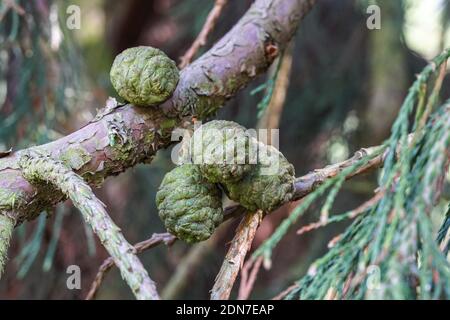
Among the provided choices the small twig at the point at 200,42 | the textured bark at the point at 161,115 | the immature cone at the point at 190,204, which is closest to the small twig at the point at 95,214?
the textured bark at the point at 161,115

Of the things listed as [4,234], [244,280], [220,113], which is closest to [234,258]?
[244,280]

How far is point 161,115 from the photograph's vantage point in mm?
1020

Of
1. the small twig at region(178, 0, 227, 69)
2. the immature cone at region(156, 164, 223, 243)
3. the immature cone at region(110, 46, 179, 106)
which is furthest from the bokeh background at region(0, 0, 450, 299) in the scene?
the immature cone at region(156, 164, 223, 243)

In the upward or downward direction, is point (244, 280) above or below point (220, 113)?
below

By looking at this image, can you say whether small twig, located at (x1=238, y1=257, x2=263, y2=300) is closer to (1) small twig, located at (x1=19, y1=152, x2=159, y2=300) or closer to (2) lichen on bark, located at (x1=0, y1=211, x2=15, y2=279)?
(1) small twig, located at (x1=19, y1=152, x2=159, y2=300)

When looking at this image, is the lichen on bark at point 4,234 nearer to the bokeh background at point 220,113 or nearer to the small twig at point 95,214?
the small twig at point 95,214

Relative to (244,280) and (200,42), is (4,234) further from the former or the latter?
(200,42)

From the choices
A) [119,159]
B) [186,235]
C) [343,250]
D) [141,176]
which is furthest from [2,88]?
[343,250]

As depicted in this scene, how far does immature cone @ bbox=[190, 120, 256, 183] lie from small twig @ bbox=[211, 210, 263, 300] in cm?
7

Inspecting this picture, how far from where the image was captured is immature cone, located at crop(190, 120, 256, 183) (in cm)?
84

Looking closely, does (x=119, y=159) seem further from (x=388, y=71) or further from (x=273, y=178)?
(x=388, y=71)

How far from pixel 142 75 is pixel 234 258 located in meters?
0.31

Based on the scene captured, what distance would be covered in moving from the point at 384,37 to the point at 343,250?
1564 mm
